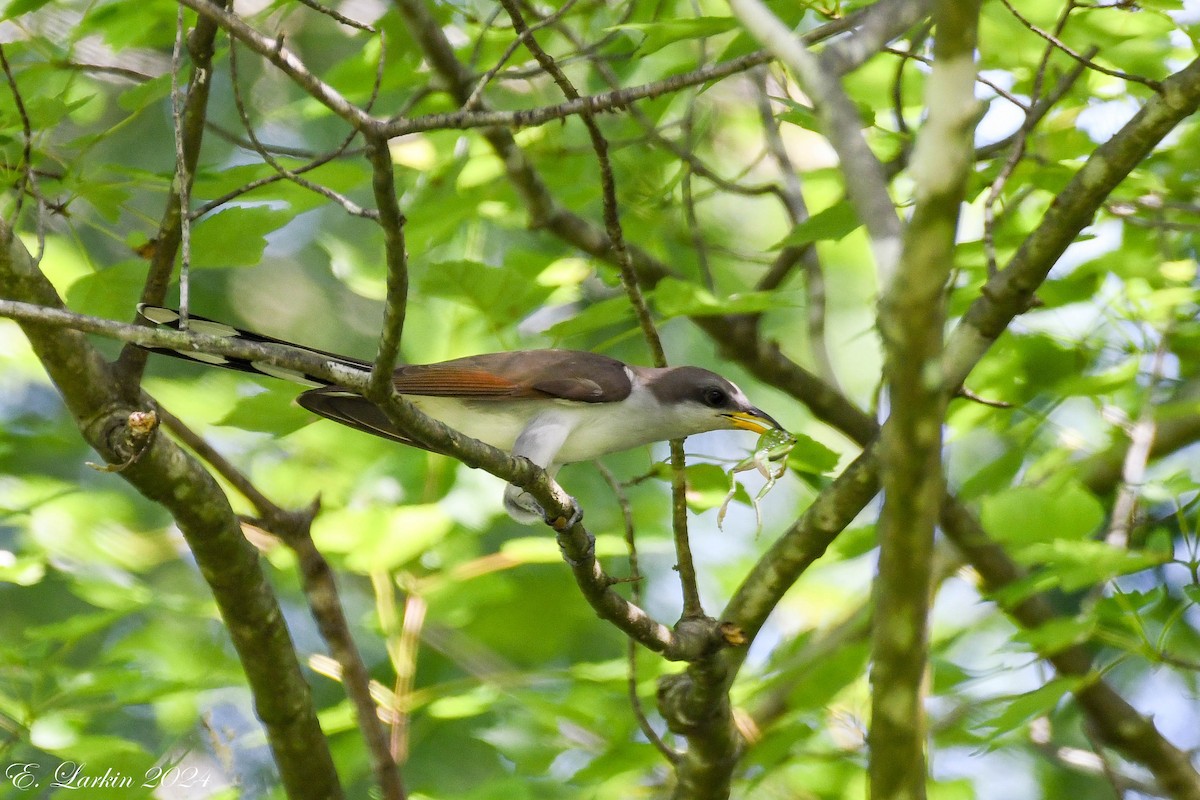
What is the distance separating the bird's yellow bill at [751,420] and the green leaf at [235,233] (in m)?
2.35

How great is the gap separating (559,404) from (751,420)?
86 cm

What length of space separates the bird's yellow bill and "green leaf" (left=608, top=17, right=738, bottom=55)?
2.21m

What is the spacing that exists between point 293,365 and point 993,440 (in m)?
6.56

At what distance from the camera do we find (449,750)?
6762 mm

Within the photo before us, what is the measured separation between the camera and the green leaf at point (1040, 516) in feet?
10.0

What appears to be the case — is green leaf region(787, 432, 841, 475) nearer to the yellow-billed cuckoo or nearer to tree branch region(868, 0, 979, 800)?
the yellow-billed cuckoo

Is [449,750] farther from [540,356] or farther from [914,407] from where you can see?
[914,407]

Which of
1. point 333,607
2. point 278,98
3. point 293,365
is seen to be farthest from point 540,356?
point 278,98

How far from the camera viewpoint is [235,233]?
3.32 m

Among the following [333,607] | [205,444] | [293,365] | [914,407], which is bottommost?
[914,407]

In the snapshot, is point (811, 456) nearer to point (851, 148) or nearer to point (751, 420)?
point (751, 420)

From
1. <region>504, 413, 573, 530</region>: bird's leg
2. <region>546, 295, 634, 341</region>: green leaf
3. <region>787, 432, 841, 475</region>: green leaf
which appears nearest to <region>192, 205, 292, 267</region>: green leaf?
<region>546, 295, 634, 341</region>: green leaf

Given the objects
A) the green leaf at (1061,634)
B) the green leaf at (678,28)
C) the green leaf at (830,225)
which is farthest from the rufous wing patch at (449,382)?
the green leaf at (1061,634)

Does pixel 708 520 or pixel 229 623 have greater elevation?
pixel 708 520
